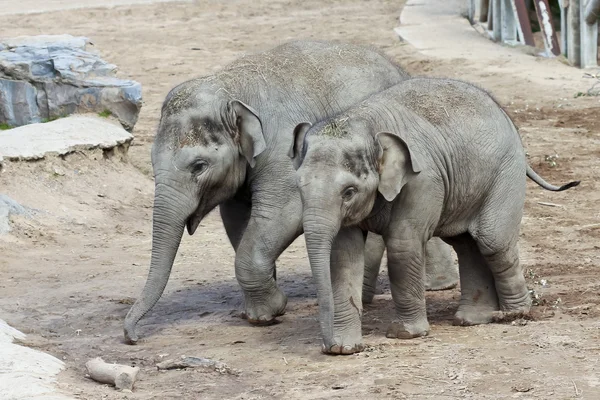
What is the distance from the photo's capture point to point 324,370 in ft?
20.4

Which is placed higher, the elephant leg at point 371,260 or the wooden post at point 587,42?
the elephant leg at point 371,260

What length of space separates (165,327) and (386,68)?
2017 mm

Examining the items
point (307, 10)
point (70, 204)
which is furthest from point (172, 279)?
point (307, 10)

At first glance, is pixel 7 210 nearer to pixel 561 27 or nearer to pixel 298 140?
pixel 298 140

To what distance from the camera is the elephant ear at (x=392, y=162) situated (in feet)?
20.6

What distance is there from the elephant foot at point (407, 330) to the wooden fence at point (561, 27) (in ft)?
30.6

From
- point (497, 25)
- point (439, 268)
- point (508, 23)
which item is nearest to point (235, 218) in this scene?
point (439, 268)

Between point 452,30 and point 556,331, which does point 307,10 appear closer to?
point 452,30

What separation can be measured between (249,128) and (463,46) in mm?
10678

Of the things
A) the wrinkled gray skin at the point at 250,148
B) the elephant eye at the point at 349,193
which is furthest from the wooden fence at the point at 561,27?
the elephant eye at the point at 349,193

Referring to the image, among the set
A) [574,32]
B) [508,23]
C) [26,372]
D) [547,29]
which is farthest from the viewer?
[508,23]

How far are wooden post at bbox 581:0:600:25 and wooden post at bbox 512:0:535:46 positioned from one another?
181cm

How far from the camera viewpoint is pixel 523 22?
680 inches

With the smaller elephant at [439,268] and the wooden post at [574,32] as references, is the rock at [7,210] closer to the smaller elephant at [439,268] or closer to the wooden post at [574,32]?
the smaller elephant at [439,268]
